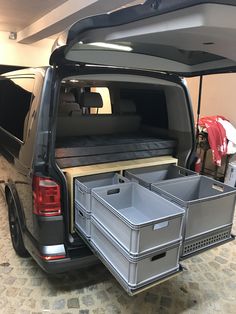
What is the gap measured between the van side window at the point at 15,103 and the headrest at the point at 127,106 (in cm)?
114

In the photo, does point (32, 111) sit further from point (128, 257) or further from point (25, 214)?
point (128, 257)

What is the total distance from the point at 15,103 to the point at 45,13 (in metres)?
3.17

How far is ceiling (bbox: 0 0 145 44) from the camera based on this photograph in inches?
141

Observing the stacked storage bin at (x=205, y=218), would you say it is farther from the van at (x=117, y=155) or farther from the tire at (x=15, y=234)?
the tire at (x=15, y=234)

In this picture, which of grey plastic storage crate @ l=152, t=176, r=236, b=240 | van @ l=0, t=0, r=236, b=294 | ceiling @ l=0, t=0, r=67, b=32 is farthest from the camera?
ceiling @ l=0, t=0, r=67, b=32

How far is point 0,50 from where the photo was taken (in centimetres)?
676

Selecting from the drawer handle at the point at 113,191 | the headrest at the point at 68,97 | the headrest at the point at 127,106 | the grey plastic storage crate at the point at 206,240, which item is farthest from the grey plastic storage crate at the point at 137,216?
the headrest at the point at 68,97

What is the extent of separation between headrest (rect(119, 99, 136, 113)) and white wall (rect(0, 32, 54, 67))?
5.12 meters

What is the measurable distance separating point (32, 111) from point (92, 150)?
494 millimetres

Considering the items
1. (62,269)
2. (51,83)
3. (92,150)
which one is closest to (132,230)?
(62,269)

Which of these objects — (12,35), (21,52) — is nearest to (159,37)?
(12,35)

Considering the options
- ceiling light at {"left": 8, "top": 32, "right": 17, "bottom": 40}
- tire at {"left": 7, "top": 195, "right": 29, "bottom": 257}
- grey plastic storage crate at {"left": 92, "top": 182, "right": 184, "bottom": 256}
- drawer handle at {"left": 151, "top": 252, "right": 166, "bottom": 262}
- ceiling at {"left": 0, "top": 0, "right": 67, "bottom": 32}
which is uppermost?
ceiling at {"left": 0, "top": 0, "right": 67, "bottom": 32}

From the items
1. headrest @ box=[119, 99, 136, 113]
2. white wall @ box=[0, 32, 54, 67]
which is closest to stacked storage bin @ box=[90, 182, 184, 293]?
headrest @ box=[119, 99, 136, 113]

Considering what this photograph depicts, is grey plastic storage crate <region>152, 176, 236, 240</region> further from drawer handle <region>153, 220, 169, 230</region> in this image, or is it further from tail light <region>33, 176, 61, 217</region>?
tail light <region>33, 176, 61, 217</region>
